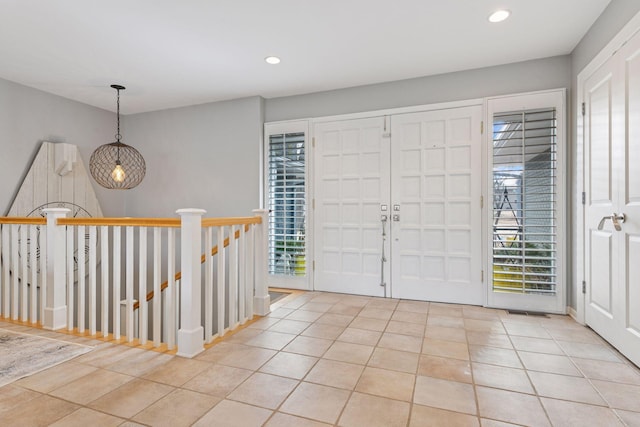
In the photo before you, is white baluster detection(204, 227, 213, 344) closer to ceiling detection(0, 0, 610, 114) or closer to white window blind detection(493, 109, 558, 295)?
ceiling detection(0, 0, 610, 114)

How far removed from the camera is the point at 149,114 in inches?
191

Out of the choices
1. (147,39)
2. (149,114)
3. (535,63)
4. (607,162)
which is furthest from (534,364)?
(149,114)

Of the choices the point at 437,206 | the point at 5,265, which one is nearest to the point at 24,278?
the point at 5,265

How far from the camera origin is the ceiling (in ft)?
7.93

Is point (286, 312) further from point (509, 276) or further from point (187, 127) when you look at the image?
point (187, 127)

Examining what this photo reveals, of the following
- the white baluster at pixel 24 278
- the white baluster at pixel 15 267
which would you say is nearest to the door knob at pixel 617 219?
the white baluster at pixel 24 278

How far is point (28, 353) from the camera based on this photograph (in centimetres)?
225

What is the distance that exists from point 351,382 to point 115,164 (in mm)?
3749

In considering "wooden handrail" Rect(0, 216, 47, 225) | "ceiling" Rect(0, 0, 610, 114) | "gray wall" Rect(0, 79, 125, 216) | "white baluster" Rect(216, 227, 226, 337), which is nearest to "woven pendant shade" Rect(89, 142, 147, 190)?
"gray wall" Rect(0, 79, 125, 216)

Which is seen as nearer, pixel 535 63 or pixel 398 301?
pixel 535 63

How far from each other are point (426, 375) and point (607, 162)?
2.02 metres

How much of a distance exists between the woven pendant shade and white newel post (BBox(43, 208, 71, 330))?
3.29 ft

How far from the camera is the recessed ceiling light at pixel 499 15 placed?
247cm

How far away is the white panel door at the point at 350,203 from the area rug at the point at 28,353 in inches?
96.1
